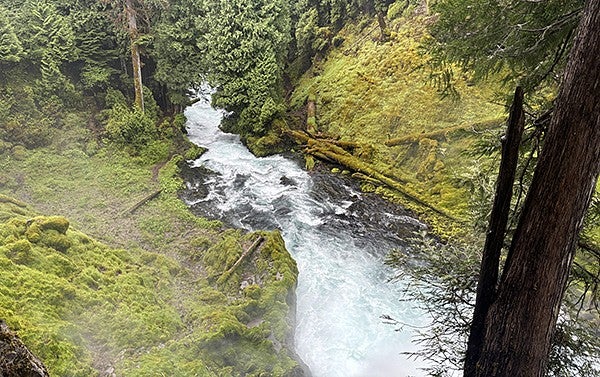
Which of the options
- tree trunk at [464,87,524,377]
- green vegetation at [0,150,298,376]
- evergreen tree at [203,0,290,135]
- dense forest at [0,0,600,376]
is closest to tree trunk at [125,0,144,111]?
dense forest at [0,0,600,376]

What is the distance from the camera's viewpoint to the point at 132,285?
308 inches

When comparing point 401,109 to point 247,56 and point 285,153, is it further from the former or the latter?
point 247,56

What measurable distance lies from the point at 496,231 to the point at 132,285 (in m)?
6.92

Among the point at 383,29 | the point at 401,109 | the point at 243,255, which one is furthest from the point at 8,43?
the point at 383,29

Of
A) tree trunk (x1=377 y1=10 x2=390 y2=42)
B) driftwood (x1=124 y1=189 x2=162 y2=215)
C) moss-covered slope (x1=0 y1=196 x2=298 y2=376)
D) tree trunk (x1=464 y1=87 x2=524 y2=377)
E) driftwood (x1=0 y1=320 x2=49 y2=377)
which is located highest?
tree trunk (x1=377 y1=10 x2=390 y2=42)

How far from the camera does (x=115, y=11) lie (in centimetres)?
1673

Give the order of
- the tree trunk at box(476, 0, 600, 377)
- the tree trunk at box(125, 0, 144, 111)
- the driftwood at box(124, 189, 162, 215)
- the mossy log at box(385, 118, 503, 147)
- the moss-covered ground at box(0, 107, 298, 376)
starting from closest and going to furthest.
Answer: the tree trunk at box(476, 0, 600, 377) < the moss-covered ground at box(0, 107, 298, 376) < the driftwood at box(124, 189, 162, 215) < the mossy log at box(385, 118, 503, 147) < the tree trunk at box(125, 0, 144, 111)

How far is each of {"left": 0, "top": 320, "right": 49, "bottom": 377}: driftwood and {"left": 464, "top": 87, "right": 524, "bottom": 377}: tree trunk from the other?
365 centimetres

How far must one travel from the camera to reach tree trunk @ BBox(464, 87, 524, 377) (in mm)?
2787

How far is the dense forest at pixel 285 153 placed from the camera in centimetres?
290

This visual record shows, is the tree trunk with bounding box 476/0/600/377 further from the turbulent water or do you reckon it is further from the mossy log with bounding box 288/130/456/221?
the mossy log with bounding box 288/130/456/221

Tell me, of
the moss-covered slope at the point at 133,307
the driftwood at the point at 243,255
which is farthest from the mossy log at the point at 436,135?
the moss-covered slope at the point at 133,307

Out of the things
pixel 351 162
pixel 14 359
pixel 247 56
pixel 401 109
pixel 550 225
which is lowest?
pixel 14 359

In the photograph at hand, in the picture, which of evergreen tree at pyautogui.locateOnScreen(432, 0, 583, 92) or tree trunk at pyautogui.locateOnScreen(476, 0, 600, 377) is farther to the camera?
evergreen tree at pyautogui.locateOnScreen(432, 0, 583, 92)
